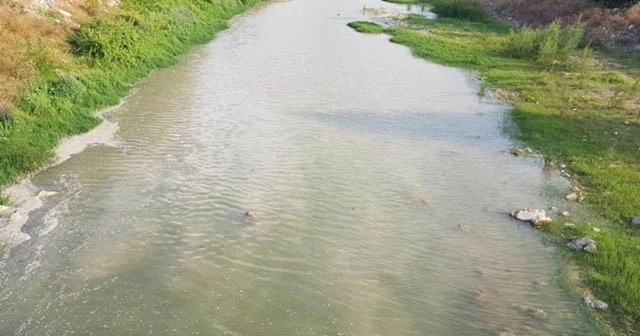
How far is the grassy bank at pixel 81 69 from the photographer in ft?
41.9

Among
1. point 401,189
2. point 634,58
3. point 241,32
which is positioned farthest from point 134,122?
point 634,58

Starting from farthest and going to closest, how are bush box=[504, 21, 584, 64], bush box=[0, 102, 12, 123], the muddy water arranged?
bush box=[504, 21, 584, 64], bush box=[0, 102, 12, 123], the muddy water

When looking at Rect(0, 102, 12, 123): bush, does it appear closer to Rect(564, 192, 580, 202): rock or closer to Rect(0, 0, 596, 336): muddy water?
Rect(0, 0, 596, 336): muddy water

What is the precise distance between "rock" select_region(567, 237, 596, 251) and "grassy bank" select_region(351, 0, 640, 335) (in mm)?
143

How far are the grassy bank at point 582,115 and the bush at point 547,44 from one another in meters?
0.04

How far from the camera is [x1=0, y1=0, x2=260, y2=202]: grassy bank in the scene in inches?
503

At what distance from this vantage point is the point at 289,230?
1000 centimetres

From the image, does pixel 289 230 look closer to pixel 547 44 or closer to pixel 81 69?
pixel 81 69

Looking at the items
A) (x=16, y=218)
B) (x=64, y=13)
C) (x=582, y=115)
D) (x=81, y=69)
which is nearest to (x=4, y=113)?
(x=16, y=218)

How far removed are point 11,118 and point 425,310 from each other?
1029 cm

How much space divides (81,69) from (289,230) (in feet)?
37.1

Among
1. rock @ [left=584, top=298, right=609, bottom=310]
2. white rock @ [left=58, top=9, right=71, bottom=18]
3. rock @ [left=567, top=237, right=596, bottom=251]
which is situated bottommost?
rock @ [left=584, top=298, right=609, bottom=310]

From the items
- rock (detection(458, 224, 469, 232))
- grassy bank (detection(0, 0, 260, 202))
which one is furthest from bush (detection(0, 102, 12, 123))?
rock (detection(458, 224, 469, 232))

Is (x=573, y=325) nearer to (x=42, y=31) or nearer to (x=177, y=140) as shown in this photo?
(x=177, y=140)
